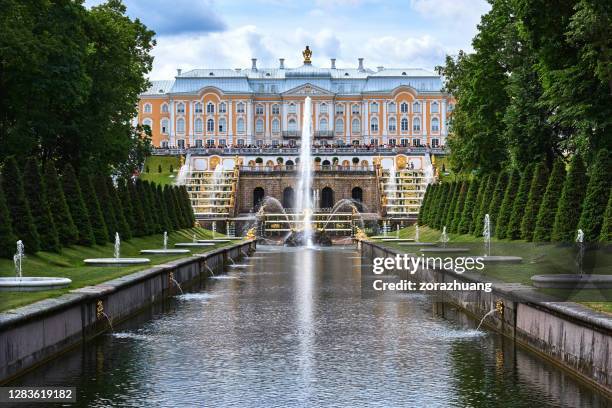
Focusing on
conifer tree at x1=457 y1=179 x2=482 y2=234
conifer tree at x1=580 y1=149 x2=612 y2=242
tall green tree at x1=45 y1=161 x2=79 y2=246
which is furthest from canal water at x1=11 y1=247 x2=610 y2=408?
conifer tree at x1=457 y1=179 x2=482 y2=234

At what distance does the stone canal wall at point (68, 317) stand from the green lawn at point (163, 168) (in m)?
75.2

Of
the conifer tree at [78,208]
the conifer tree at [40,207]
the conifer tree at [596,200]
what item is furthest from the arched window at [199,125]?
the conifer tree at [596,200]

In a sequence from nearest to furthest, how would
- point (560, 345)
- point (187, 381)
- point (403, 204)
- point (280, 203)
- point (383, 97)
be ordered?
point (187, 381), point (560, 345), point (403, 204), point (280, 203), point (383, 97)

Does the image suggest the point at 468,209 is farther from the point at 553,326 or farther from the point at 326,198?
the point at 326,198

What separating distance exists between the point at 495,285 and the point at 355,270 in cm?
1675

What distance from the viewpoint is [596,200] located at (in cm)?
2584

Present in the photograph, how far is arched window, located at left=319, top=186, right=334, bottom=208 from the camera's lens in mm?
91381

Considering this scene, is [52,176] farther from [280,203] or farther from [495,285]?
[280,203]

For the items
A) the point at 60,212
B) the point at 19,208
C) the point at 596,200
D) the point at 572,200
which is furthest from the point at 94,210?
the point at 596,200

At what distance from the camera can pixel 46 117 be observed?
3688 centimetres

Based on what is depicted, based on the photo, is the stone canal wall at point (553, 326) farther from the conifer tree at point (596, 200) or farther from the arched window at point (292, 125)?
the arched window at point (292, 125)

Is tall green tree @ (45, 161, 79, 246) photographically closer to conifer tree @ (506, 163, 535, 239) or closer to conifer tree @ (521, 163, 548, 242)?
conifer tree @ (521, 163, 548, 242)

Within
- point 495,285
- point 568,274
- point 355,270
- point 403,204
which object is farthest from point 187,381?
point 403,204

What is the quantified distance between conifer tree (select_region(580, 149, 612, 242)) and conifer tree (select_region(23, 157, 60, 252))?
1447 centimetres
